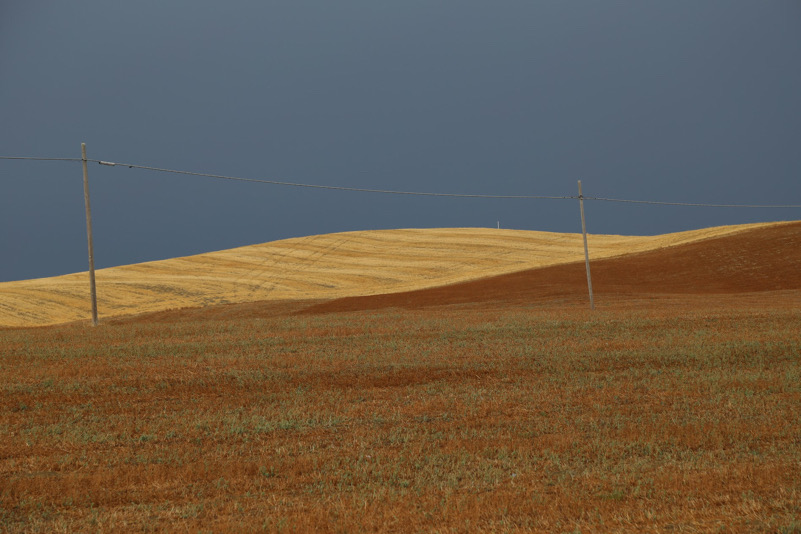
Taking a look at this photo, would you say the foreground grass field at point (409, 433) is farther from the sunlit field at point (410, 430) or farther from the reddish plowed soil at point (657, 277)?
the reddish plowed soil at point (657, 277)

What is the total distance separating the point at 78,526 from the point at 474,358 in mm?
12263

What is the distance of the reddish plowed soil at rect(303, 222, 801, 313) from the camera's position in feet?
138

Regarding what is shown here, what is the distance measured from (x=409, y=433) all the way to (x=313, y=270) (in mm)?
55227

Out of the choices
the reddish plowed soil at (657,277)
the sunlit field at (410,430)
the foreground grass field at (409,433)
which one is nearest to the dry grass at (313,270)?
the reddish plowed soil at (657,277)

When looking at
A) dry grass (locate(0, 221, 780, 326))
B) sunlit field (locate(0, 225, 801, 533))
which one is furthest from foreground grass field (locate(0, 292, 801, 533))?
dry grass (locate(0, 221, 780, 326))

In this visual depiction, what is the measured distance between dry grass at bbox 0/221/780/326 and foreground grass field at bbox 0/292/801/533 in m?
28.5

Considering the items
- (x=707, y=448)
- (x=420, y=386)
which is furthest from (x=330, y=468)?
(x=420, y=386)

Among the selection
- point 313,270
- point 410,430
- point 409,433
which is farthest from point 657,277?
point 409,433

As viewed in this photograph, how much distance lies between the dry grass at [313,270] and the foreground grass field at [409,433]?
28.5m

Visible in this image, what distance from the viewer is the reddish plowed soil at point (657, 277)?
42.0 metres

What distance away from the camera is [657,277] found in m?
47.1

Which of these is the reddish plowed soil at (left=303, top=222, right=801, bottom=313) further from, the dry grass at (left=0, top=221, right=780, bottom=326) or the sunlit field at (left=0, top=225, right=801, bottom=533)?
the sunlit field at (left=0, top=225, right=801, bottom=533)

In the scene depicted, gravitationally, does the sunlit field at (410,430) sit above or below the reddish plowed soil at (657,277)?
below

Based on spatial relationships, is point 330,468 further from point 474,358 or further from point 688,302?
point 688,302
